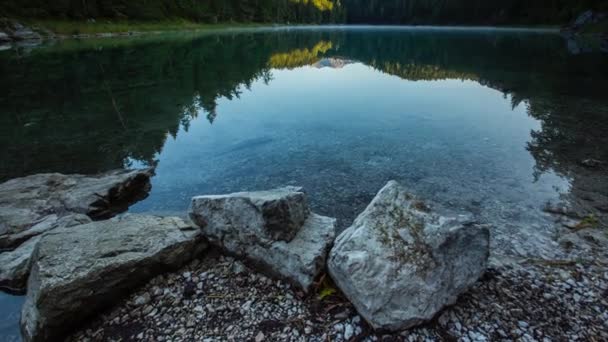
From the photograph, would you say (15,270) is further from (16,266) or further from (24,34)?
(24,34)

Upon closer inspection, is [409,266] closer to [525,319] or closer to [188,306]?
[525,319]

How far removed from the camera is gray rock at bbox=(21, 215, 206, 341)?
5.00 meters

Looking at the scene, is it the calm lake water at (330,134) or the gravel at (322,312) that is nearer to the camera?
the gravel at (322,312)

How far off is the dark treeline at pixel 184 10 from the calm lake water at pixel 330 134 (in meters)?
46.1

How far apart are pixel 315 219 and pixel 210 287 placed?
101 inches

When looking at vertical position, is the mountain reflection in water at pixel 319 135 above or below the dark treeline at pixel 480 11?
below

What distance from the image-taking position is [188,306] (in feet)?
18.7

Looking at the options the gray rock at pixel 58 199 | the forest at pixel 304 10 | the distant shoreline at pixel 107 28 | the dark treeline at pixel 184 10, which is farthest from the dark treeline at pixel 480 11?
the gray rock at pixel 58 199

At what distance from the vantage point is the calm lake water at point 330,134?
33.0ft

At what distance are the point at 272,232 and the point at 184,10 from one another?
385 feet

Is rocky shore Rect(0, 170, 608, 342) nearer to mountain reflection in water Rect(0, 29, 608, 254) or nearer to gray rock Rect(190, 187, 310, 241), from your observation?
gray rock Rect(190, 187, 310, 241)

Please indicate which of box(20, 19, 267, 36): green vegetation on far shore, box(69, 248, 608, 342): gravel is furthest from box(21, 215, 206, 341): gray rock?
box(20, 19, 267, 36): green vegetation on far shore

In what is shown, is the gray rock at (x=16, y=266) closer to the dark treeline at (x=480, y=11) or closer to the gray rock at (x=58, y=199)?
the gray rock at (x=58, y=199)

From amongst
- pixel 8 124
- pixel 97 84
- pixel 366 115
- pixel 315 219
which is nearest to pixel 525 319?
pixel 315 219
